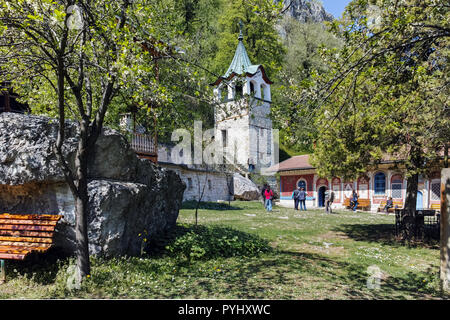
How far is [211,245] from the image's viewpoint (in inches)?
322

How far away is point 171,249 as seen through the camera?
24.4ft

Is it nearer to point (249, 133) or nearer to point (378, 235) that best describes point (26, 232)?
point (378, 235)

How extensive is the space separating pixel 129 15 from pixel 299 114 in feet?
12.4

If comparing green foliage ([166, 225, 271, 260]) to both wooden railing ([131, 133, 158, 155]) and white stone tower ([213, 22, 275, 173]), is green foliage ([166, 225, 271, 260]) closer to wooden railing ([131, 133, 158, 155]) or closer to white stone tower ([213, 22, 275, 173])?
wooden railing ([131, 133, 158, 155])

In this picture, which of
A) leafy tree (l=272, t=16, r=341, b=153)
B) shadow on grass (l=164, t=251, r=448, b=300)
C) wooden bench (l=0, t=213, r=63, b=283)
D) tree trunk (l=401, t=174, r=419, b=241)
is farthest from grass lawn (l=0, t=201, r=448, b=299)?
leafy tree (l=272, t=16, r=341, b=153)

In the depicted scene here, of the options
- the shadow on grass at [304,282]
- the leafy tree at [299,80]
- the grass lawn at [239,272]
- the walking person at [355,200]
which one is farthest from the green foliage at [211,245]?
the walking person at [355,200]

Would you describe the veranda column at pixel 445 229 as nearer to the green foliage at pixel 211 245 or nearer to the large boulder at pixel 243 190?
the green foliage at pixel 211 245

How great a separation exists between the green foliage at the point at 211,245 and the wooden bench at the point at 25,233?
253cm

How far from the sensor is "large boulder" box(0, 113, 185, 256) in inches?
241

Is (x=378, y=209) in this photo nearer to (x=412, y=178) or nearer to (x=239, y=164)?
(x=239, y=164)

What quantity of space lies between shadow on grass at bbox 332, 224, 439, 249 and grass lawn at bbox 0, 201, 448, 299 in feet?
2.92

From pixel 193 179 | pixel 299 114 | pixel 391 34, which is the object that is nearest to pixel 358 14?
pixel 391 34

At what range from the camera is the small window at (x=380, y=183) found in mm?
27219

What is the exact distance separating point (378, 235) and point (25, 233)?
12199 mm
